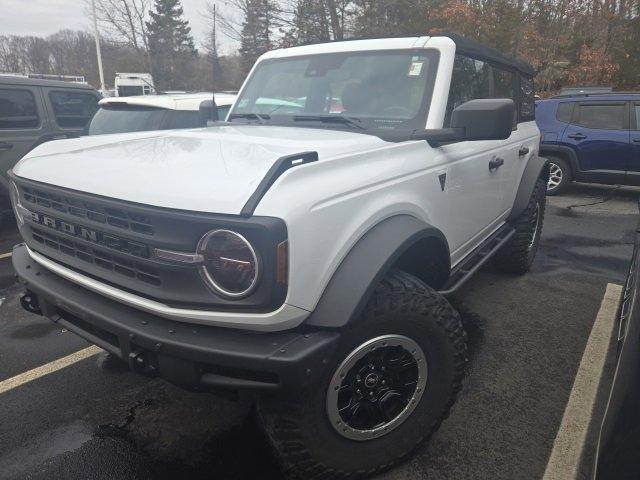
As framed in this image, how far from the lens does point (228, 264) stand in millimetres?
1696

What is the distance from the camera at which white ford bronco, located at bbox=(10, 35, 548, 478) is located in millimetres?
1684

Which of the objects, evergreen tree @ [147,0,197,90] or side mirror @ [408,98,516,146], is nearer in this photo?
side mirror @ [408,98,516,146]

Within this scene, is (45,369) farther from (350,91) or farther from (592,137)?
(592,137)

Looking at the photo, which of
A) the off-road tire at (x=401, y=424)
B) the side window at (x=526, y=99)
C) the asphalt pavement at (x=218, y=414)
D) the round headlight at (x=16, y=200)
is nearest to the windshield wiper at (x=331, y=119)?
the off-road tire at (x=401, y=424)

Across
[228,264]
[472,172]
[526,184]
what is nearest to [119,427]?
[228,264]

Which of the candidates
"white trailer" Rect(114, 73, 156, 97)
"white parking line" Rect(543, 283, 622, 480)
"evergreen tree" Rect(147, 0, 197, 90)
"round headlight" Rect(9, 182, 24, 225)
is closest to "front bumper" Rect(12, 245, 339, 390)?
"round headlight" Rect(9, 182, 24, 225)

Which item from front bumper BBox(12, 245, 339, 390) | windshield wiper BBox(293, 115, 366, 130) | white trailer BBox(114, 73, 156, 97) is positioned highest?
white trailer BBox(114, 73, 156, 97)

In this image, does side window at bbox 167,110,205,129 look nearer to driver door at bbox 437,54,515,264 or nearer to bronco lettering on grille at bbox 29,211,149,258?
driver door at bbox 437,54,515,264

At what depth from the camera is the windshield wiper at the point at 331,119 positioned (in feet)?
9.11

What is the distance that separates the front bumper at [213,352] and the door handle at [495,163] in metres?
2.21

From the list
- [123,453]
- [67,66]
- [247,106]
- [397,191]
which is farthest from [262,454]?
[67,66]

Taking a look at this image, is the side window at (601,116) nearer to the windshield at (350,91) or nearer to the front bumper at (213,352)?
the windshield at (350,91)

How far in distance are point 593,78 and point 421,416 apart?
57.9 feet

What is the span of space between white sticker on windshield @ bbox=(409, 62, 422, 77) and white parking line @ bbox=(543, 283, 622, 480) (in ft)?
7.09
